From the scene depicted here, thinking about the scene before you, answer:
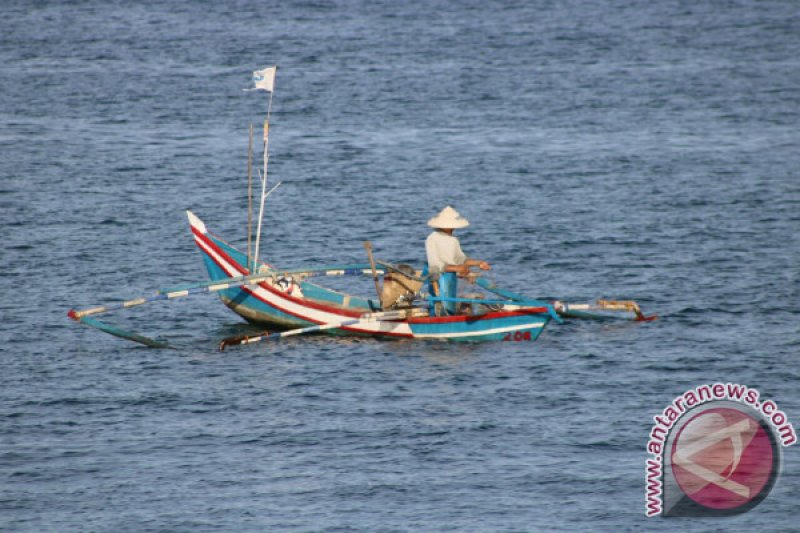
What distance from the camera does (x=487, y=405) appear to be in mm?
30016

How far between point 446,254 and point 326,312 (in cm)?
316

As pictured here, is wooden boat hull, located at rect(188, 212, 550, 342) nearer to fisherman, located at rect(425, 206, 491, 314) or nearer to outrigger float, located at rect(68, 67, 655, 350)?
outrigger float, located at rect(68, 67, 655, 350)

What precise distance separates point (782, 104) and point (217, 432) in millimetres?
43230

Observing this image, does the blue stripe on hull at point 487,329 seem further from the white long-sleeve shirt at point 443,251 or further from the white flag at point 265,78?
the white flag at point 265,78

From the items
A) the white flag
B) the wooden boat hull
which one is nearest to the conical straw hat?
the wooden boat hull

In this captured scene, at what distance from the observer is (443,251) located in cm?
3241

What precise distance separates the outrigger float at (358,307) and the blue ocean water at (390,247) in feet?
1.72

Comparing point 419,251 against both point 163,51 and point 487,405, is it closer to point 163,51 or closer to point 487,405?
point 487,405

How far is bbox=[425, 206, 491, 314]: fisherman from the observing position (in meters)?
32.2

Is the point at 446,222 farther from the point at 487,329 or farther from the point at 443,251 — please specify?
the point at 487,329

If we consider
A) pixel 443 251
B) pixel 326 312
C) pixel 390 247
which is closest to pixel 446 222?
pixel 443 251

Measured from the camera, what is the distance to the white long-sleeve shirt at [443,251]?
3234cm

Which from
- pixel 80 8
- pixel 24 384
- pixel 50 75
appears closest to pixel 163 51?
pixel 50 75

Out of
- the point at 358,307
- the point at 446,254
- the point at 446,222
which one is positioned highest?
the point at 446,222
